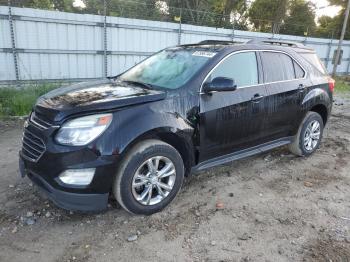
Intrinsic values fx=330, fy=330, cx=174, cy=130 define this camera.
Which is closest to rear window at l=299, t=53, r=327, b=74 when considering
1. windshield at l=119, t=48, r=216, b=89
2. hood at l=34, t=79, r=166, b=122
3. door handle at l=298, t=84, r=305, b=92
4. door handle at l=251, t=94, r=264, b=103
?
door handle at l=298, t=84, r=305, b=92

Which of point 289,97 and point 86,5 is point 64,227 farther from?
point 86,5

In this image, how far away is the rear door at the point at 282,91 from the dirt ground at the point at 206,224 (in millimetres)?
726

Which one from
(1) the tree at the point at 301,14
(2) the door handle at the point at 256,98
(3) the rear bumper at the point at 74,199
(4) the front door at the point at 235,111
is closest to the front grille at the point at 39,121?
(3) the rear bumper at the point at 74,199

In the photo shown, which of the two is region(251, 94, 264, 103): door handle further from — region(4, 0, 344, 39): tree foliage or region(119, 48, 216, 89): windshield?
region(4, 0, 344, 39): tree foliage

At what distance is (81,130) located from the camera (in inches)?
119

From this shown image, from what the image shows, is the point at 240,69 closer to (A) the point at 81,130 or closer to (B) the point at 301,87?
(B) the point at 301,87

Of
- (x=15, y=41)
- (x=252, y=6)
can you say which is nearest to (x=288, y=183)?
(x=15, y=41)

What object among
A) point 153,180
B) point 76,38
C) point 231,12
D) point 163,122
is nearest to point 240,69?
point 163,122

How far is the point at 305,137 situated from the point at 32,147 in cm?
403

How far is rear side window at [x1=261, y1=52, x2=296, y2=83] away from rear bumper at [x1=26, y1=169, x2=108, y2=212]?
270 centimetres

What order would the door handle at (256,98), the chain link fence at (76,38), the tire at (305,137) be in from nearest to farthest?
the door handle at (256,98), the tire at (305,137), the chain link fence at (76,38)

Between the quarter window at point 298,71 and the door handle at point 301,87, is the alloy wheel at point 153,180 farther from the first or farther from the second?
the quarter window at point 298,71

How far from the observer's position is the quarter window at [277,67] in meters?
4.48

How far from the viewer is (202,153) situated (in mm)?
3855
